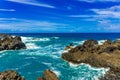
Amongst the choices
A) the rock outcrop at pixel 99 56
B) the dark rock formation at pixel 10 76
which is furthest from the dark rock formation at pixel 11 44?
the dark rock formation at pixel 10 76

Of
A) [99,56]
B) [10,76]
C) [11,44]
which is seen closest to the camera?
[10,76]

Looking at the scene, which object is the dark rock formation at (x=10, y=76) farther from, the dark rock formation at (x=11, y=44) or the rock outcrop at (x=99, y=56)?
the dark rock formation at (x=11, y=44)

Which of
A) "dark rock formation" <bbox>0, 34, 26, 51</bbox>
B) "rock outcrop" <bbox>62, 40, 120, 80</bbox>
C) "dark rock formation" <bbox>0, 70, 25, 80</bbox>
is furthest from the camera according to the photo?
"dark rock formation" <bbox>0, 34, 26, 51</bbox>

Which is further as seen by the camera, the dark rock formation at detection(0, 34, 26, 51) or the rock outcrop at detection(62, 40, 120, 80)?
the dark rock formation at detection(0, 34, 26, 51)

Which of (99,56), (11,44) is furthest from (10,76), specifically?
(11,44)

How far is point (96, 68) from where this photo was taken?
42.8 metres

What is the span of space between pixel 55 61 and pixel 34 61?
4.51 metres

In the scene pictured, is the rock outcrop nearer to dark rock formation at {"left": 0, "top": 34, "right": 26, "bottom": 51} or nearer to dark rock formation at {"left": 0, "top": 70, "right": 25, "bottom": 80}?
dark rock formation at {"left": 0, "top": 70, "right": 25, "bottom": 80}

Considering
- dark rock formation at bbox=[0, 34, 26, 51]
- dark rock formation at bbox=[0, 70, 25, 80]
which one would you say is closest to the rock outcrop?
dark rock formation at bbox=[0, 70, 25, 80]

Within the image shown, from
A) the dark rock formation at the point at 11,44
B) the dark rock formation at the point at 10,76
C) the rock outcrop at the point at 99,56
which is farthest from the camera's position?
the dark rock formation at the point at 11,44

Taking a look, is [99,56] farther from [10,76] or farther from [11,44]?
[11,44]

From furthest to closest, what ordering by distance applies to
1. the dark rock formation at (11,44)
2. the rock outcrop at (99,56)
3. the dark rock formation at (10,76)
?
the dark rock formation at (11,44) < the rock outcrop at (99,56) < the dark rock formation at (10,76)

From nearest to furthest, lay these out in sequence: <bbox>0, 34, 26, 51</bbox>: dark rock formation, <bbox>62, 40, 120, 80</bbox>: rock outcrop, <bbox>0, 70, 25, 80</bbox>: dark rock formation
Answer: <bbox>0, 70, 25, 80</bbox>: dark rock formation < <bbox>62, 40, 120, 80</bbox>: rock outcrop < <bbox>0, 34, 26, 51</bbox>: dark rock formation

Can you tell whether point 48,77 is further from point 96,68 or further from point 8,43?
point 8,43
